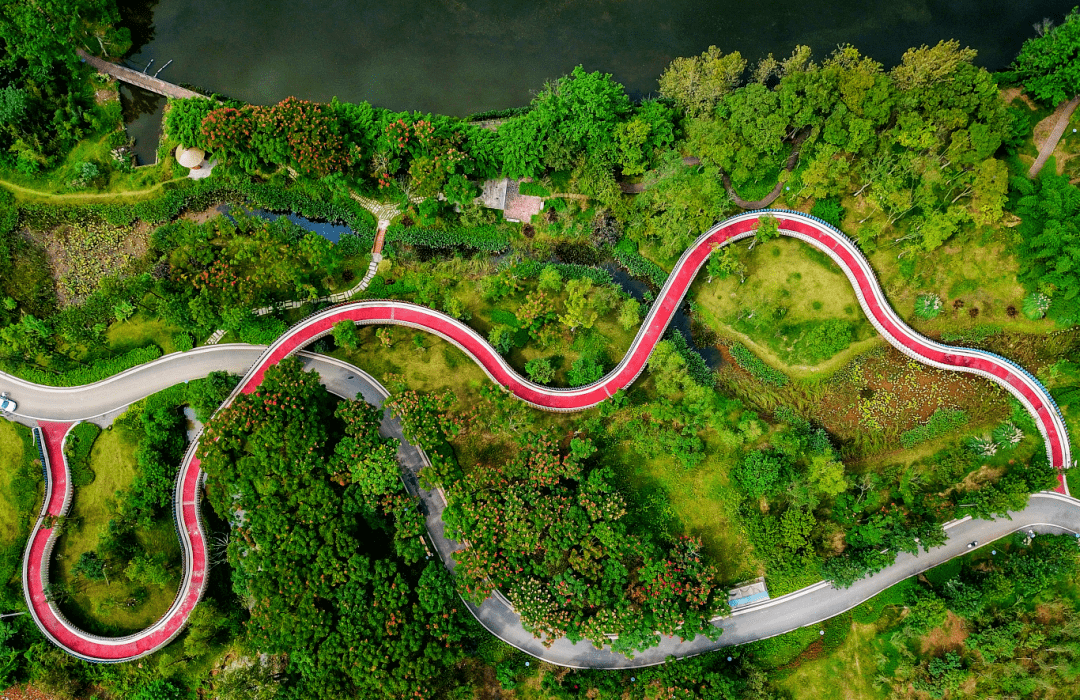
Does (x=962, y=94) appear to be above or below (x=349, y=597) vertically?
above

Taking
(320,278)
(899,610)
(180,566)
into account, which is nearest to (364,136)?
(320,278)

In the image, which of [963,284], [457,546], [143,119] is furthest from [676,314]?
[143,119]

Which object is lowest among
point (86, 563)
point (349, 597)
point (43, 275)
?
point (86, 563)

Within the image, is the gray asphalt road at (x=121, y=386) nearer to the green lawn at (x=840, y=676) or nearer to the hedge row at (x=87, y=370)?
the hedge row at (x=87, y=370)

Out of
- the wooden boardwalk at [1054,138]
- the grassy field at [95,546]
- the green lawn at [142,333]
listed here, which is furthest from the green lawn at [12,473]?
the wooden boardwalk at [1054,138]

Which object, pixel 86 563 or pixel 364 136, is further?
pixel 364 136

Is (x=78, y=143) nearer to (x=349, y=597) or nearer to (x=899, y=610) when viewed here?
(x=349, y=597)

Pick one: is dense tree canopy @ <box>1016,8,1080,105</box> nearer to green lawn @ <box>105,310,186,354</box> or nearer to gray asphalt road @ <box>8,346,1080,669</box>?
gray asphalt road @ <box>8,346,1080,669</box>
